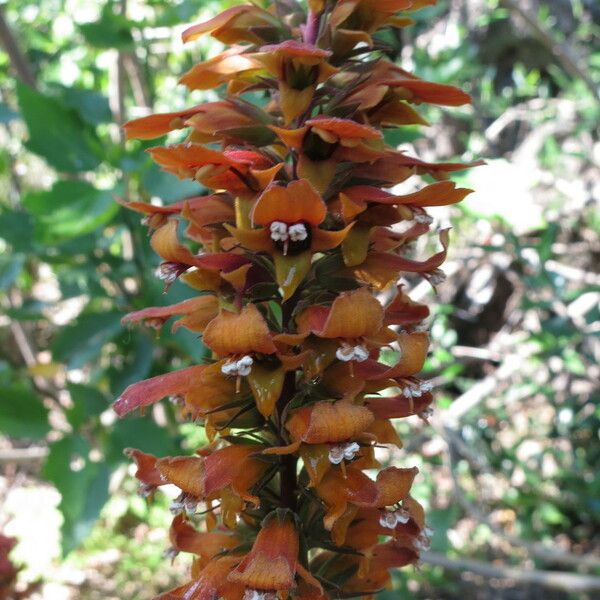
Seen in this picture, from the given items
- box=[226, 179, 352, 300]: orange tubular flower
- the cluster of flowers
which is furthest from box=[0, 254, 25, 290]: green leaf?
box=[226, 179, 352, 300]: orange tubular flower

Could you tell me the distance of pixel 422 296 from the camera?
3.50m

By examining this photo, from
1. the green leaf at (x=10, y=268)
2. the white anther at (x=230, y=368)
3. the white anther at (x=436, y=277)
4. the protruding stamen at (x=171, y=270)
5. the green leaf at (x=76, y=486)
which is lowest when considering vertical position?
the green leaf at (x=76, y=486)

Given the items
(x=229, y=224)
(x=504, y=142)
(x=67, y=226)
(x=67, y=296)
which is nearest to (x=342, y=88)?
(x=229, y=224)

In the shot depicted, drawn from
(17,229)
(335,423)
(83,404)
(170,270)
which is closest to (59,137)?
(17,229)

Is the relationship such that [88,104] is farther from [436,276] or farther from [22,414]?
[436,276]

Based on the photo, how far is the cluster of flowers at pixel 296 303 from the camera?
1125mm

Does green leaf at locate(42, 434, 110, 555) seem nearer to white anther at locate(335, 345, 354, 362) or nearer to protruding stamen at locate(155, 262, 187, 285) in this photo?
protruding stamen at locate(155, 262, 187, 285)

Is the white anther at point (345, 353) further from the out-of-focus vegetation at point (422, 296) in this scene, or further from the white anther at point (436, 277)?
the out-of-focus vegetation at point (422, 296)

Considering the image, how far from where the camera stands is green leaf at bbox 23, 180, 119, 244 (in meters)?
2.30

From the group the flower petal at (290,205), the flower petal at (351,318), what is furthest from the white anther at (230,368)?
the flower petal at (290,205)

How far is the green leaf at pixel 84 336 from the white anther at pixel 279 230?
6.22ft

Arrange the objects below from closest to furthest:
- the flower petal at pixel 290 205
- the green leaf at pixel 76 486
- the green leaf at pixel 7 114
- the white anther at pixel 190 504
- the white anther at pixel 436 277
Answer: the flower petal at pixel 290 205 → the white anther at pixel 190 504 → the white anther at pixel 436 277 → the green leaf at pixel 76 486 → the green leaf at pixel 7 114

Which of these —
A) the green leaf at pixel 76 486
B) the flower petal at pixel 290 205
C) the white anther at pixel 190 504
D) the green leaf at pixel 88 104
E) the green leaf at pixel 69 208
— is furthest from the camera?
the green leaf at pixel 88 104

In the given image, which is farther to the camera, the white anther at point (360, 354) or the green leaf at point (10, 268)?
the green leaf at point (10, 268)
